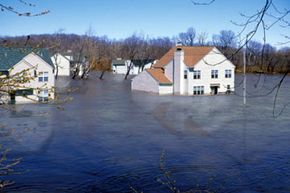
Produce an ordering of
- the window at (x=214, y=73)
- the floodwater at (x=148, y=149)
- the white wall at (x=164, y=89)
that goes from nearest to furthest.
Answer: the floodwater at (x=148, y=149), the window at (x=214, y=73), the white wall at (x=164, y=89)

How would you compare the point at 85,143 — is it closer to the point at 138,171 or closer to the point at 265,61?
the point at 138,171

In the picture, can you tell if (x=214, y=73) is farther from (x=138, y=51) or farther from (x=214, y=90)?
(x=138, y=51)

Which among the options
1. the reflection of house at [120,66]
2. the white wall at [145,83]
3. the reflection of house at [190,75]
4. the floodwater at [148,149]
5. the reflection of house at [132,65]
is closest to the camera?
the floodwater at [148,149]

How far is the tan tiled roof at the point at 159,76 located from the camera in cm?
4835

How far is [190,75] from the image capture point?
46812 millimetres

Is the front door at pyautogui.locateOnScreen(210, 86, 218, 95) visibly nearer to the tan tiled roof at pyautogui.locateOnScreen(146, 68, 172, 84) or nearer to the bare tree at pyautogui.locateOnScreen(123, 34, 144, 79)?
the tan tiled roof at pyautogui.locateOnScreen(146, 68, 172, 84)

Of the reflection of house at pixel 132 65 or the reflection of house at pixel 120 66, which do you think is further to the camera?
the reflection of house at pixel 120 66

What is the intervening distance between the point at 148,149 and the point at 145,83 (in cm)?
3177

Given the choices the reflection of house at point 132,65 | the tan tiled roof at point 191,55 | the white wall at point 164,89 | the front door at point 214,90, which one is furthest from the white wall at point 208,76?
the reflection of house at point 132,65

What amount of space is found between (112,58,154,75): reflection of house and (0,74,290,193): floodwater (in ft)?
184

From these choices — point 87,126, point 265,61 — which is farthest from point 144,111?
point 265,61

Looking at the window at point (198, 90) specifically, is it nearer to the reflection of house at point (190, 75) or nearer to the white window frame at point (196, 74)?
the reflection of house at point (190, 75)

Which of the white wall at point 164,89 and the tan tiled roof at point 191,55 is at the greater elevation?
the tan tiled roof at point 191,55

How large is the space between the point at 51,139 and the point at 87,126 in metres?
4.53
